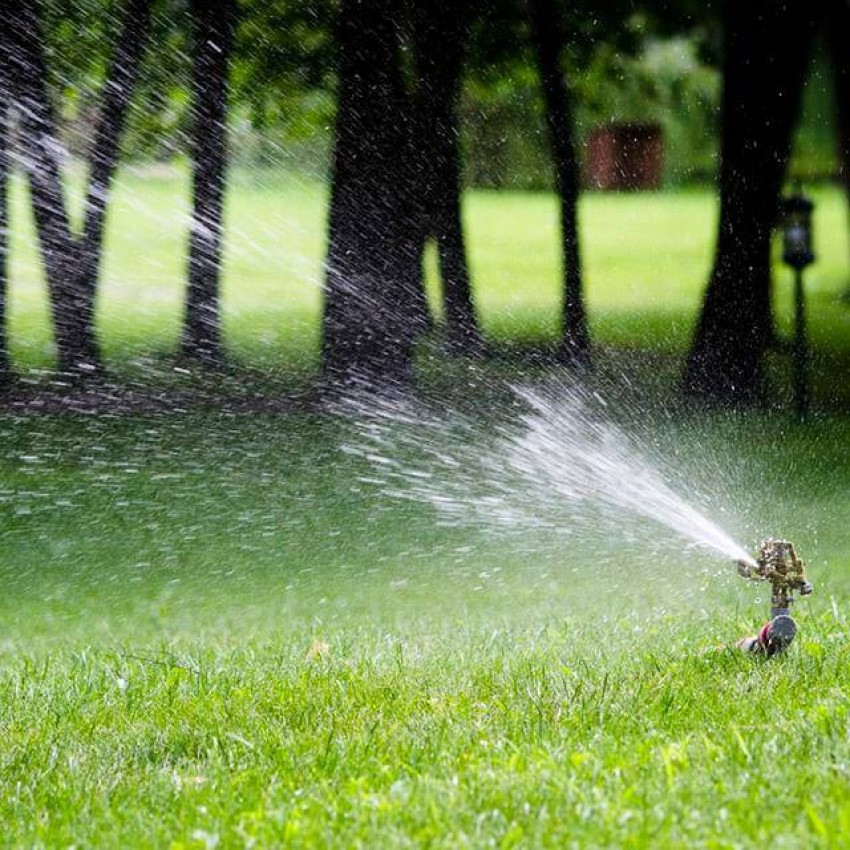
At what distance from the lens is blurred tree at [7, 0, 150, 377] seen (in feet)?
29.9

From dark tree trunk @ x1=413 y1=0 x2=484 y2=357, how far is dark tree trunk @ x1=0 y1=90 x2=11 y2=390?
2.76 metres

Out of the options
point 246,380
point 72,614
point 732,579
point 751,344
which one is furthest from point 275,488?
point 751,344

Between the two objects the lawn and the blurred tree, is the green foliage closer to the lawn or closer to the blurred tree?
the blurred tree

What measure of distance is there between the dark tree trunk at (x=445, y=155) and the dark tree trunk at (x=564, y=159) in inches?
22.1

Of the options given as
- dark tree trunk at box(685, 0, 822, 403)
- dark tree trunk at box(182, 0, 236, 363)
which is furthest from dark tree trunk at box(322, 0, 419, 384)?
dark tree trunk at box(685, 0, 822, 403)

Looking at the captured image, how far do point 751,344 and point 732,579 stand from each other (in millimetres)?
4296

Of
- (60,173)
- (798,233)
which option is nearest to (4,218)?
(60,173)

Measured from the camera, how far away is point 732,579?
19.8 ft

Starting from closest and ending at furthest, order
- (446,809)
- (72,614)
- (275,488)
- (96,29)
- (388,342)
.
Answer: (446,809) → (72,614) → (275,488) → (96,29) → (388,342)

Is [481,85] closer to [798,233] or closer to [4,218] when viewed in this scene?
[798,233]

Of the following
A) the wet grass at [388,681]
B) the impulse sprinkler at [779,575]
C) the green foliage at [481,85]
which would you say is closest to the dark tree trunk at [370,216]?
the green foliage at [481,85]

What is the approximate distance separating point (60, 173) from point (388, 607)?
5250 millimetres

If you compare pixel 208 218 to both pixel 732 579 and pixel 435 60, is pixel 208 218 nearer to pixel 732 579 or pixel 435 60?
pixel 435 60

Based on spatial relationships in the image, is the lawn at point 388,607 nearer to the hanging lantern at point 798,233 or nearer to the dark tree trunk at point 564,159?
the dark tree trunk at point 564,159
